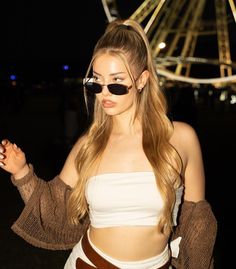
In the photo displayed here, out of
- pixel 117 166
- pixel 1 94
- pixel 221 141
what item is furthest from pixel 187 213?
pixel 1 94

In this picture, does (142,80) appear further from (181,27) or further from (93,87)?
(181,27)

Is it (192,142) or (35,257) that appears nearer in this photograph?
(192,142)

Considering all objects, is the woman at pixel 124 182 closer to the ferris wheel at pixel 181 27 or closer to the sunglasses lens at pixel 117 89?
the sunglasses lens at pixel 117 89

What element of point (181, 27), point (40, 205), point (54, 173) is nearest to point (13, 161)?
point (40, 205)

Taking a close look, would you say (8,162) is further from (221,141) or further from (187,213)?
(221,141)

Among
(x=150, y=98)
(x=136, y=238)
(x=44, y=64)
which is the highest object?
(x=150, y=98)

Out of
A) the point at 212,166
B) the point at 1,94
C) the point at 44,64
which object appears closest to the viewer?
the point at 212,166

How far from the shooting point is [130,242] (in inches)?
65.8

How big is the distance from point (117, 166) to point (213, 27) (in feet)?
99.2

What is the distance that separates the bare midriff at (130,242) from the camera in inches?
65.8

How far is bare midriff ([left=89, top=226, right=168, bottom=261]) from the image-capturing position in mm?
1672

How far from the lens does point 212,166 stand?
7.71 meters

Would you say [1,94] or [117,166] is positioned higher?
[117,166]

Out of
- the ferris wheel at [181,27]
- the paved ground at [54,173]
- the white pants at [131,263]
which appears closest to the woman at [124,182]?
the white pants at [131,263]
